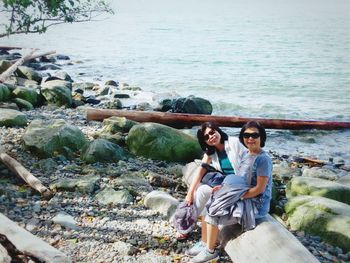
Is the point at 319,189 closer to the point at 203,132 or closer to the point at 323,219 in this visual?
the point at 323,219

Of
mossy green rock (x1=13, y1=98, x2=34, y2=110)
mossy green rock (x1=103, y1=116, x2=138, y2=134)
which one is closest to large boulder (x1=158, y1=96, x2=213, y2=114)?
mossy green rock (x1=103, y1=116, x2=138, y2=134)

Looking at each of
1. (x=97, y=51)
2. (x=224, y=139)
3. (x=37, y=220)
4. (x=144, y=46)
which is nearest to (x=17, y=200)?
(x=37, y=220)

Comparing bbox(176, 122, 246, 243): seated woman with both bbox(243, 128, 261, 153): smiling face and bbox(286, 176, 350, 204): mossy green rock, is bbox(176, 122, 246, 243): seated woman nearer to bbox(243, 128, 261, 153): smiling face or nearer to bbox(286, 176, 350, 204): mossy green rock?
bbox(243, 128, 261, 153): smiling face

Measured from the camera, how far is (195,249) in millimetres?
4590

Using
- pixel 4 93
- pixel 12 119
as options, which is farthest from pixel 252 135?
pixel 4 93

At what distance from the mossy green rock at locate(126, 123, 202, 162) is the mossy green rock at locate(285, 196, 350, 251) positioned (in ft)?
10.3

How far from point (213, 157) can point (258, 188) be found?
91 centimetres

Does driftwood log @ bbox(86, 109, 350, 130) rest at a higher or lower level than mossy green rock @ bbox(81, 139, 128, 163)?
lower

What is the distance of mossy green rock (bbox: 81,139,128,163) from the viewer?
7707 millimetres

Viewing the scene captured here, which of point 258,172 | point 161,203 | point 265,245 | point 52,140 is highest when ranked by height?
point 258,172

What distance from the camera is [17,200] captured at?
5.77 m

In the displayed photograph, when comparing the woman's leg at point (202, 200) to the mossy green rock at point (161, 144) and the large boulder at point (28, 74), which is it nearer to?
the mossy green rock at point (161, 144)

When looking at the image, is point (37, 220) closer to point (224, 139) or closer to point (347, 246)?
point (224, 139)

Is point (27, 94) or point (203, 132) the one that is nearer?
point (203, 132)
